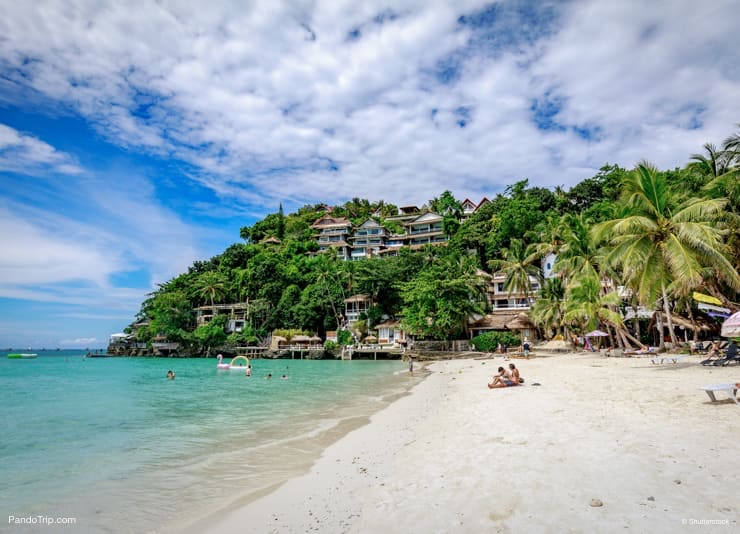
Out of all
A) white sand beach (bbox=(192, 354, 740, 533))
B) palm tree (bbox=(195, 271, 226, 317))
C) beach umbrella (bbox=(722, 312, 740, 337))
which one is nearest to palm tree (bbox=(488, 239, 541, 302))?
beach umbrella (bbox=(722, 312, 740, 337))

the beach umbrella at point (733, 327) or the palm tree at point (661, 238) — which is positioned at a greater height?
the palm tree at point (661, 238)

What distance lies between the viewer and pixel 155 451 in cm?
866

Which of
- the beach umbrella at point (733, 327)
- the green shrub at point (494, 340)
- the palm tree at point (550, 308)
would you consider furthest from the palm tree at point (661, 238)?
the green shrub at point (494, 340)

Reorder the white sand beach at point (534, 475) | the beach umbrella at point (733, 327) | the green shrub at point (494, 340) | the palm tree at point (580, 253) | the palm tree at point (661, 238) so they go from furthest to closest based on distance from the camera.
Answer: the green shrub at point (494, 340)
the palm tree at point (580, 253)
the palm tree at point (661, 238)
the beach umbrella at point (733, 327)
the white sand beach at point (534, 475)

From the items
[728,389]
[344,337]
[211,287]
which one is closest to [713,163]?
[728,389]

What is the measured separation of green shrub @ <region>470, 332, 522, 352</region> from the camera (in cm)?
3609

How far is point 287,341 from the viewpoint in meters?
52.7

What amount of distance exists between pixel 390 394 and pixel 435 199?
2383 inches

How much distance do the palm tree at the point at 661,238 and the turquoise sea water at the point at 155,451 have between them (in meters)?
10.3

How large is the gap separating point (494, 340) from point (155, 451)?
31755mm

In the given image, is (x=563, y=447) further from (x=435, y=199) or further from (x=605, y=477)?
(x=435, y=199)

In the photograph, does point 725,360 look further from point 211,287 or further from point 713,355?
point 211,287

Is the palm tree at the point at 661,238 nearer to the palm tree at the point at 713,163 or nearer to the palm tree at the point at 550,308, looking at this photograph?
the palm tree at the point at 713,163

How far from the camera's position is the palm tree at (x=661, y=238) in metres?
13.7
